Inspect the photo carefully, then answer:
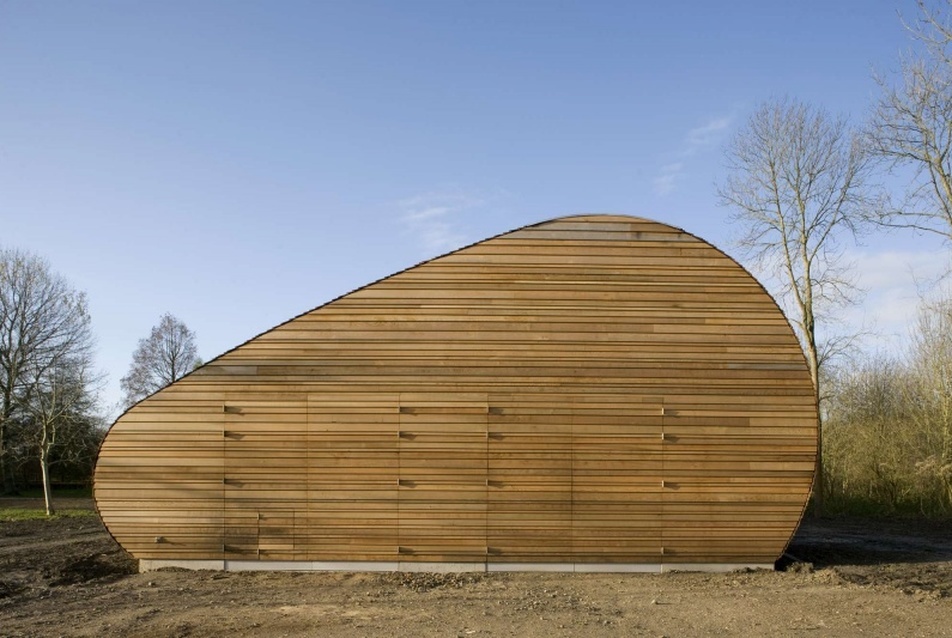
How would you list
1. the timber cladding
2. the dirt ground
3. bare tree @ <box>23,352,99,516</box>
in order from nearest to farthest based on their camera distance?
the dirt ground, the timber cladding, bare tree @ <box>23,352,99,516</box>

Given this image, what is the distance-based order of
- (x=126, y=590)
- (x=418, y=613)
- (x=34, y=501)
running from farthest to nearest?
(x=34, y=501), (x=126, y=590), (x=418, y=613)

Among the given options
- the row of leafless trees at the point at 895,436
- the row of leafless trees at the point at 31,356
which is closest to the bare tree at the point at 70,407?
the row of leafless trees at the point at 31,356

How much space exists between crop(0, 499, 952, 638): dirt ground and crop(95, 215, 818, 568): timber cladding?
1.93 ft

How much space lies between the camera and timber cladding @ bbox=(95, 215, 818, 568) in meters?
11.3

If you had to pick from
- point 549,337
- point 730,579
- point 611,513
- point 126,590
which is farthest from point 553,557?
point 126,590

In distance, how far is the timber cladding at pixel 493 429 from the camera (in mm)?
11289

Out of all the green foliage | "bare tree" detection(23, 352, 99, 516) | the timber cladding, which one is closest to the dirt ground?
the timber cladding

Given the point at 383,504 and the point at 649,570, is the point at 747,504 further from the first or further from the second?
the point at 383,504

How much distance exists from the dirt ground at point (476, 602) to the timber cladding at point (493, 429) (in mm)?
588

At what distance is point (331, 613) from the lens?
8.93 metres

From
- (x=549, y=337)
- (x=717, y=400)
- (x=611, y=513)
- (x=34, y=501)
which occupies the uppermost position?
(x=549, y=337)

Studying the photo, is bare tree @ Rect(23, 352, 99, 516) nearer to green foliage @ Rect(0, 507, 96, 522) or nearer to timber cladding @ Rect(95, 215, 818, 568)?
green foliage @ Rect(0, 507, 96, 522)

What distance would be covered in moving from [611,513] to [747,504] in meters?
2.10

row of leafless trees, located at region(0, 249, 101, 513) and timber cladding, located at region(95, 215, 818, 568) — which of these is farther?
row of leafless trees, located at region(0, 249, 101, 513)
